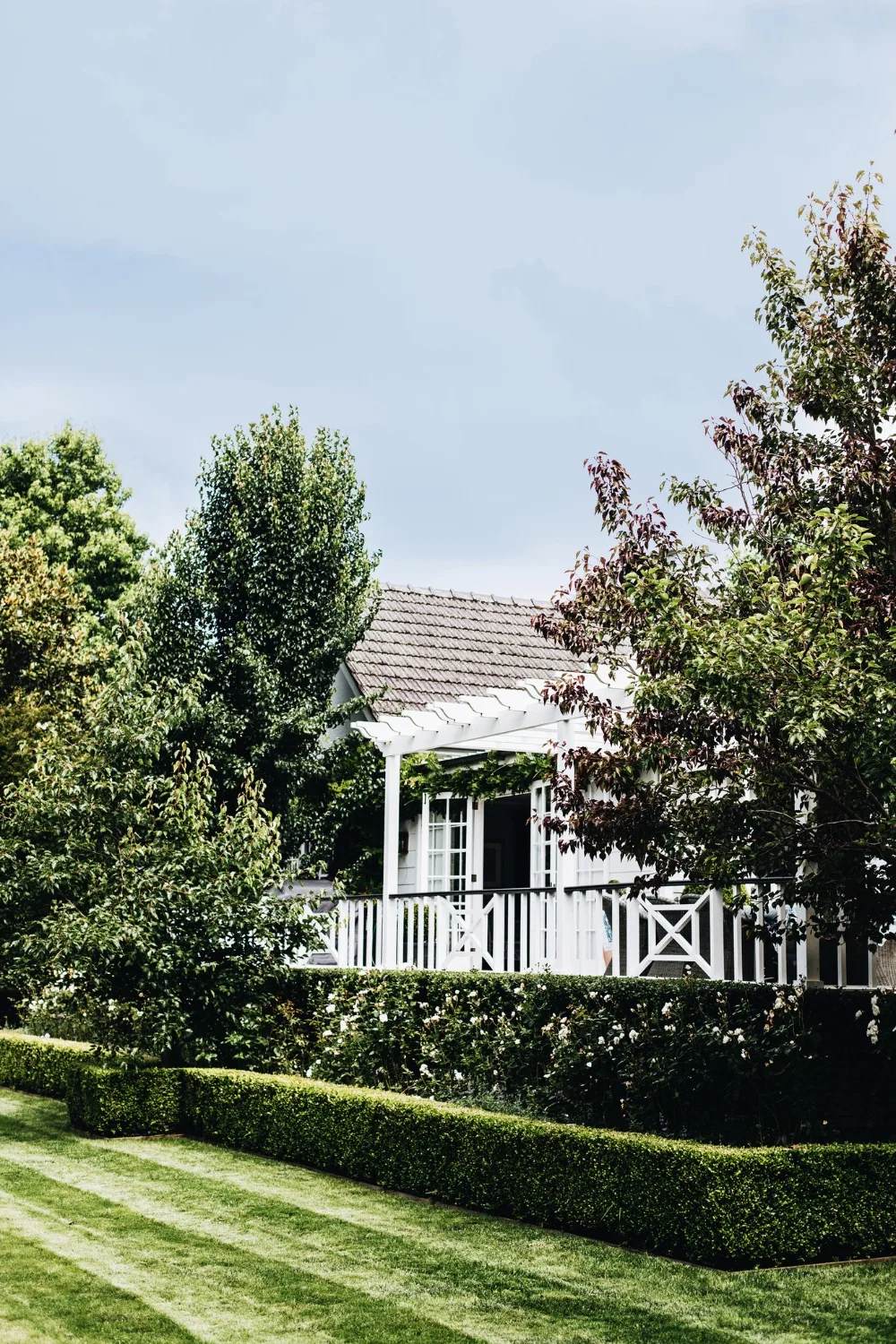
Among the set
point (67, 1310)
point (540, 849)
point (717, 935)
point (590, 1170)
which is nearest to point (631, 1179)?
point (590, 1170)

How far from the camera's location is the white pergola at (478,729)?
44.8ft

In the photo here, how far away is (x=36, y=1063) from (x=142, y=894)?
210 inches

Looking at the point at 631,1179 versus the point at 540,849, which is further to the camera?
the point at 540,849

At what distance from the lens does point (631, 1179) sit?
8.88m

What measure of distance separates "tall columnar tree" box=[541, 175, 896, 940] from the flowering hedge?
2.86ft

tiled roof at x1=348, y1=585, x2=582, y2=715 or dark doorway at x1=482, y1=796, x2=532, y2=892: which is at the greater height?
tiled roof at x1=348, y1=585, x2=582, y2=715

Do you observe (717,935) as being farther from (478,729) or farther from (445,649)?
(445,649)

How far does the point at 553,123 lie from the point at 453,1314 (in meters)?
11.2

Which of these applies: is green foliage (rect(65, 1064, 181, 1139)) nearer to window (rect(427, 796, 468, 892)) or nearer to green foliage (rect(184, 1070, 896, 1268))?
green foliage (rect(184, 1070, 896, 1268))

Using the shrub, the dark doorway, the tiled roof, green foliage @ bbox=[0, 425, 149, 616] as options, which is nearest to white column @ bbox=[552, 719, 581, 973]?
the shrub

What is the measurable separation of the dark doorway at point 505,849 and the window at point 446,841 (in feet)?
3.88

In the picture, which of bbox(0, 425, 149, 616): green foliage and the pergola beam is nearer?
the pergola beam

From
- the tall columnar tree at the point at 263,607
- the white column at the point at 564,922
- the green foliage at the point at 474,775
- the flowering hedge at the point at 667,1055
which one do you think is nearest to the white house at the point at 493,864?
the white column at the point at 564,922

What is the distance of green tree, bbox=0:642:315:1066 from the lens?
13281 millimetres
